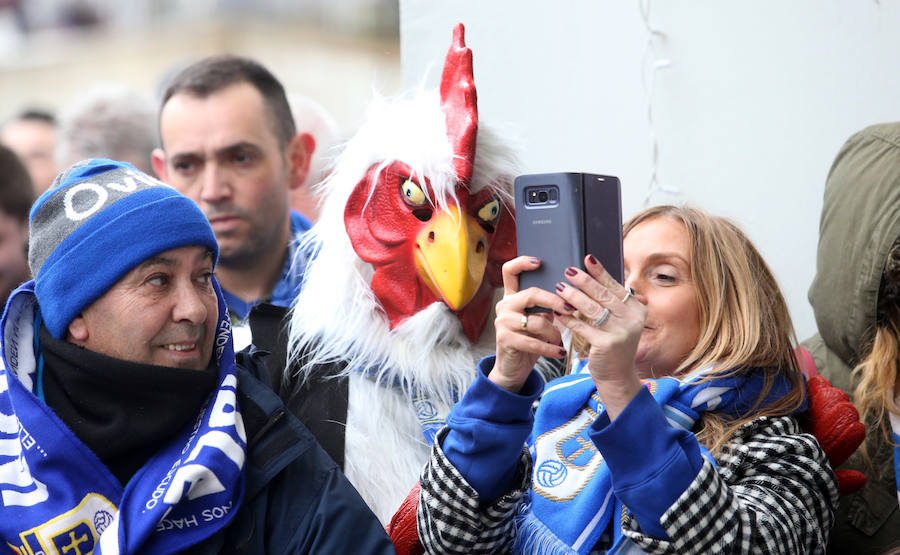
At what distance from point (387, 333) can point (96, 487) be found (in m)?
0.65

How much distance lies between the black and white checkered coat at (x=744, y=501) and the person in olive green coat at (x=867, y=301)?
355 mm

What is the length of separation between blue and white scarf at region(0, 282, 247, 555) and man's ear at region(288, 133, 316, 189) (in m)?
1.37

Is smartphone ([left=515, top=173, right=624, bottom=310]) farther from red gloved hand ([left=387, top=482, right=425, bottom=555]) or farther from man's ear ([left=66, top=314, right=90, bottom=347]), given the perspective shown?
man's ear ([left=66, top=314, right=90, bottom=347])

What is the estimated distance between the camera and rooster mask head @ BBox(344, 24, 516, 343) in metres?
1.91

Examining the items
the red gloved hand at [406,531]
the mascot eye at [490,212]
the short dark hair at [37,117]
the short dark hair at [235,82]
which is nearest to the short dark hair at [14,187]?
the short dark hair at [235,82]

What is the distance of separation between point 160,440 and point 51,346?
0.81 ft

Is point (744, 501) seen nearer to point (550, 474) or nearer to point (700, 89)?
point (550, 474)

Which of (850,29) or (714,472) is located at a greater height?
(850,29)

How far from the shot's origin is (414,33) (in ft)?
9.36

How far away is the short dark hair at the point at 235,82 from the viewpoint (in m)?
2.82

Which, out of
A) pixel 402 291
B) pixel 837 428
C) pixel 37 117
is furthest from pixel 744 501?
pixel 37 117

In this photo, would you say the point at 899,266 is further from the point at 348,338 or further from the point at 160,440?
the point at 160,440

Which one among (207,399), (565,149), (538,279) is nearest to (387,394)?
(207,399)

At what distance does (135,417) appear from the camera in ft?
5.51
